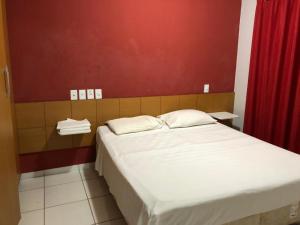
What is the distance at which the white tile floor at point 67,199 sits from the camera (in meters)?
2.16

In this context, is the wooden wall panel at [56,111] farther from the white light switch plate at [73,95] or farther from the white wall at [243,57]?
the white wall at [243,57]

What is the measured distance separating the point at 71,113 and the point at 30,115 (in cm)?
42

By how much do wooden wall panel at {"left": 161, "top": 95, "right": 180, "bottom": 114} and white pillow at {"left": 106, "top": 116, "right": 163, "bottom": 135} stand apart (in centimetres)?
38

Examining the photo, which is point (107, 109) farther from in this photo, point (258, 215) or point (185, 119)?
point (258, 215)

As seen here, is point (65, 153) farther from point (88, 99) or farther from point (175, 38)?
point (175, 38)

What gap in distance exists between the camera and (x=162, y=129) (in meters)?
2.91

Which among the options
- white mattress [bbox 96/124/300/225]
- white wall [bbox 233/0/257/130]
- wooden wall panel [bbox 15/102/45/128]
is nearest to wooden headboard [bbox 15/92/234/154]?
wooden wall panel [bbox 15/102/45/128]

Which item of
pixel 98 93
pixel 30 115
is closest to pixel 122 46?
pixel 98 93

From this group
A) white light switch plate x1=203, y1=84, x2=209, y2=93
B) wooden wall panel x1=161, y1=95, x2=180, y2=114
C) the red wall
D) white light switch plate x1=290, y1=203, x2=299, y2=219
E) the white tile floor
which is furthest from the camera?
white light switch plate x1=203, y1=84, x2=209, y2=93

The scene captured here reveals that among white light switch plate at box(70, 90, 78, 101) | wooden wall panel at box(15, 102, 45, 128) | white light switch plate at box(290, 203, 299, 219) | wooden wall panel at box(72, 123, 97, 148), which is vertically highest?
white light switch plate at box(70, 90, 78, 101)

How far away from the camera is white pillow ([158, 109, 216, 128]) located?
116 inches

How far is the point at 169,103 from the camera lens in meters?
3.30

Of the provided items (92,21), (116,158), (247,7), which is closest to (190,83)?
(247,7)

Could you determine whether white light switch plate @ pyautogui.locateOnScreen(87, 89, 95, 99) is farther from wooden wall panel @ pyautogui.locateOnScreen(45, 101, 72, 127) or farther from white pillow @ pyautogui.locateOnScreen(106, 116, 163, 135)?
white pillow @ pyautogui.locateOnScreen(106, 116, 163, 135)
